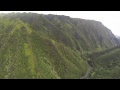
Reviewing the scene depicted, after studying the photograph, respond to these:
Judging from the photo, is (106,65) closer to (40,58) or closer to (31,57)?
(40,58)

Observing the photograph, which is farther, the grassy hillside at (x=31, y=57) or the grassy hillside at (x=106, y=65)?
the grassy hillside at (x=106, y=65)

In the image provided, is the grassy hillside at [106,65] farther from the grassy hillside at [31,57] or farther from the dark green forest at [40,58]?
the grassy hillside at [31,57]

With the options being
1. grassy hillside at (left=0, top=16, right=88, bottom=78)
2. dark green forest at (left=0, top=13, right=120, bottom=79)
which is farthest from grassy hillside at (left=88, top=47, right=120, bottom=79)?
grassy hillside at (left=0, top=16, right=88, bottom=78)

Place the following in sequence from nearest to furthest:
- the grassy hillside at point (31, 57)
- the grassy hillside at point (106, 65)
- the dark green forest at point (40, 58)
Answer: the grassy hillside at point (31, 57)
the dark green forest at point (40, 58)
the grassy hillside at point (106, 65)

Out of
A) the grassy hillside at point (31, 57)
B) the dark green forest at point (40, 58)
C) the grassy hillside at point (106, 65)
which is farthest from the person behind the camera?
A: the grassy hillside at point (106, 65)

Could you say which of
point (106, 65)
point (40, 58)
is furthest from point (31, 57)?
point (106, 65)

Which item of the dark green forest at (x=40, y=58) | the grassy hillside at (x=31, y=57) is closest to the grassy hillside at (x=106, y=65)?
the dark green forest at (x=40, y=58)

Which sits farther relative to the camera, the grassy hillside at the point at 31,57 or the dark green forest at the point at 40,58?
the dark green forest at the point at 40,58

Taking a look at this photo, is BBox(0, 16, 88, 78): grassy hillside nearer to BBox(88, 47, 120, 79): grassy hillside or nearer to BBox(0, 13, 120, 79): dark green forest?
BBox(0, 13, 120, 79): dark green forest

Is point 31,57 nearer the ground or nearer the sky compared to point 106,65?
nearer the sky
